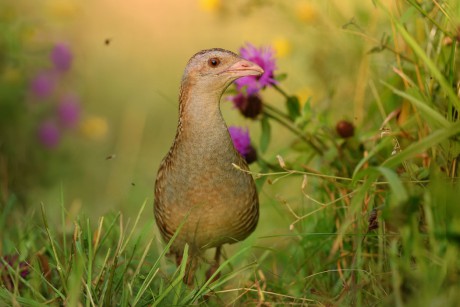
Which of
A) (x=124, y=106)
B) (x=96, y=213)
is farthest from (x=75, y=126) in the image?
(x=124, y=106)

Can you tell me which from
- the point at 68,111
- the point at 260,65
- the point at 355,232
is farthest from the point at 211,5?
the point at 355,232

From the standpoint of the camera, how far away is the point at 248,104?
338 cm

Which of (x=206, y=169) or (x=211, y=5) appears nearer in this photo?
(x=206, y=169)

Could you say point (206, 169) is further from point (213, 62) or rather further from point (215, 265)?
point (215, 265)

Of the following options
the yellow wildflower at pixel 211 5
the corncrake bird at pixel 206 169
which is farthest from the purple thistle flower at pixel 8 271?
the yellow wildflower at pixel 211 5

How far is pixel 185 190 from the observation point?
2988 millimetres

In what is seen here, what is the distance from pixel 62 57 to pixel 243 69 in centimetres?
243

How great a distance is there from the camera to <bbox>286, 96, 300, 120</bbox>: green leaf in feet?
11.2

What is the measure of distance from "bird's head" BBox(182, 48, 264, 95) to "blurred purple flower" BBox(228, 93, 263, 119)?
0.35 m

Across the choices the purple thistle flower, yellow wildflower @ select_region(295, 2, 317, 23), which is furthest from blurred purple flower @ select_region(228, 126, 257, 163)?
yellow wildflower @ select_region(295, 2, 317, 23)

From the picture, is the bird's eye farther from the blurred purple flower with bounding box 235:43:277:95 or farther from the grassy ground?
the grassy ground

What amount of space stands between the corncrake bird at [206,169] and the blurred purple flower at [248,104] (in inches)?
13.6

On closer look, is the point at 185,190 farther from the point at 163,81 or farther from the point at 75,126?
the point at 163,81

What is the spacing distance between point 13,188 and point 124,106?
8.63 ft
